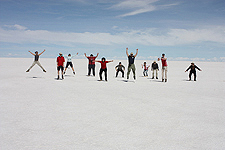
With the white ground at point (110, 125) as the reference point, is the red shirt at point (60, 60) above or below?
above

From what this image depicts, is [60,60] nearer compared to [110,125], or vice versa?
[110,125]

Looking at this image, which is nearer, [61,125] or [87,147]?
[87,147]

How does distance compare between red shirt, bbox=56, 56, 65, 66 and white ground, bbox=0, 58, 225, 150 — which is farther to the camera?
red shirt, bbox=56, 56, 65, 66

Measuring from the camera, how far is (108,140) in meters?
3.98

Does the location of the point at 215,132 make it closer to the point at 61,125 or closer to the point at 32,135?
the point at 61,125

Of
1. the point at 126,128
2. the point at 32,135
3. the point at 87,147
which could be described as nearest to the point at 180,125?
the point at 126,128

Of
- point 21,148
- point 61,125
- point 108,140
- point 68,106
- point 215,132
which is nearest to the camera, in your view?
point 21,148

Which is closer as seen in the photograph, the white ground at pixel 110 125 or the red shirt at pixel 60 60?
the white ground at pixel 110 125

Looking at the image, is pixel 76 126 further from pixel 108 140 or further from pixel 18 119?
pixel 18 119

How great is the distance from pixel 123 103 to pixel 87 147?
3734 millimetres

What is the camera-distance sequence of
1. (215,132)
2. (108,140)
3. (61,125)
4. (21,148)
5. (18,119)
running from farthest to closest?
(18,119), (61,125), (215,132), (108,140), (21,148)

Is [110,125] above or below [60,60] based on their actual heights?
below

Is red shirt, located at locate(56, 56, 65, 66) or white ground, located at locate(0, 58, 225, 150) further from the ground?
red shirt, located at locate(56, 56, 65, 66)

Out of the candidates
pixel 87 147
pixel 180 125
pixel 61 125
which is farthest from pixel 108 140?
pixel 180 125
